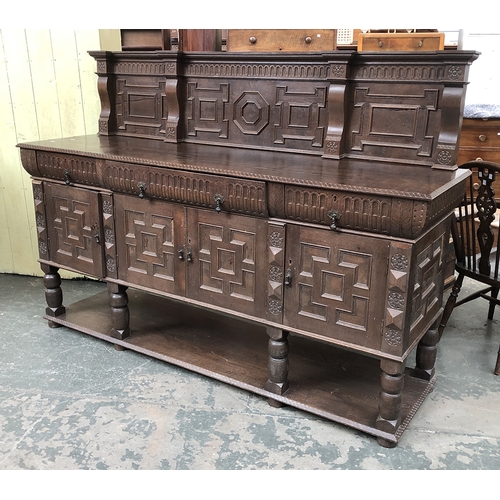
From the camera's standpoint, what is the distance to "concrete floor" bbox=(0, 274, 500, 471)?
2.33 metres

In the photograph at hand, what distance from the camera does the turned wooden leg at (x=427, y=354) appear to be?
9.09 ft

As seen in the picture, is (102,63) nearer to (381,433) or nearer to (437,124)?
(437,124)

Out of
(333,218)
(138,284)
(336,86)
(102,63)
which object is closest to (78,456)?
(138,284)

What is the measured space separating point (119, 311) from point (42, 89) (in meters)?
1.76

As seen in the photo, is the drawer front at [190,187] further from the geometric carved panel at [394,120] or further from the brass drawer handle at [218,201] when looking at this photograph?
the geometric carved panel at [394,120]

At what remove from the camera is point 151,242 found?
2865 millimetres

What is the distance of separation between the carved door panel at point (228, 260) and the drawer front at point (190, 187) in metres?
0.06

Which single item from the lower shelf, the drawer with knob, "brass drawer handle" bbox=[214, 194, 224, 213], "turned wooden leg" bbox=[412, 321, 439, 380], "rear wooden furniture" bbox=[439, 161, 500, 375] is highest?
the drawer with knob

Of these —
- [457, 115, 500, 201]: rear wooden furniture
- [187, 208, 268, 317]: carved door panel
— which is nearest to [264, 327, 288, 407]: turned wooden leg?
[187, 208, 268, 317]: carved door panel

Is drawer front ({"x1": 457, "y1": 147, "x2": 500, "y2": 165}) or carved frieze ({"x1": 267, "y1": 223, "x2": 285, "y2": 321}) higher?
drawer front ({"x1": 457, "y1": 147, "x2": 500, "y2": 165})

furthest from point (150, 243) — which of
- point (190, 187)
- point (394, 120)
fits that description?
point (394, 120)

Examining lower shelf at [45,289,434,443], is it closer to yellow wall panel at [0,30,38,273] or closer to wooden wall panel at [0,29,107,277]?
yellow wall panel at [0,30,38,273]

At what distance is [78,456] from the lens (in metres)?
2.34

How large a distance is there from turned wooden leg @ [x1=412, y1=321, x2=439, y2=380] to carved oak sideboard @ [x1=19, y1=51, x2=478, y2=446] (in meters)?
0.01
